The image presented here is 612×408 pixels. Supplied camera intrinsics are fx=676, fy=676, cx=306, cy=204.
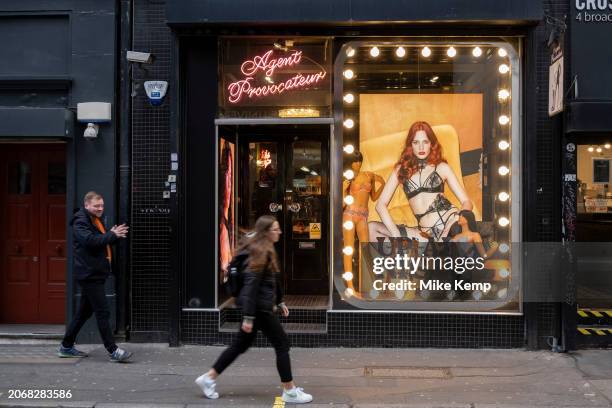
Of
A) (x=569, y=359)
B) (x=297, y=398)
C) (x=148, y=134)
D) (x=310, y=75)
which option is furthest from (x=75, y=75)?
(x=569, y=359)

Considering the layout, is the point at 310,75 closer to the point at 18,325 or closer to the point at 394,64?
the point at 394,64

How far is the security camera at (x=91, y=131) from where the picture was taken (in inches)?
336

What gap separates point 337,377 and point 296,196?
3.61m

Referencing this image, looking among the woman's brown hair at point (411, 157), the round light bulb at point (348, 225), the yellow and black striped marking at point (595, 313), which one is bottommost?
the yellow and black striped marking at point (595, 313)

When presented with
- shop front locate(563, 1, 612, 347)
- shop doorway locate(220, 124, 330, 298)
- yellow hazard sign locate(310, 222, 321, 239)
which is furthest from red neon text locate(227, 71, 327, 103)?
shop front locate(563, 1, 612, 347)

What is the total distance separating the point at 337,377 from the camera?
288 inches

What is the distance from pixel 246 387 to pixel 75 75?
4648mm

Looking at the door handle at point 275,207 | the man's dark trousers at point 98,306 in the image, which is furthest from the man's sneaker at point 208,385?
the door handle at point 275,207

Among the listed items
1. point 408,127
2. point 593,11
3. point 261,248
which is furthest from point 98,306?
point 593,11

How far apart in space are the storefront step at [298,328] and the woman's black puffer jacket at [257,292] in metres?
2.39

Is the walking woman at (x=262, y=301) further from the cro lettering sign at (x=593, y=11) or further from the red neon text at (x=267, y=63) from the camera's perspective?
the cro lettering sign at (x=593, y=11)

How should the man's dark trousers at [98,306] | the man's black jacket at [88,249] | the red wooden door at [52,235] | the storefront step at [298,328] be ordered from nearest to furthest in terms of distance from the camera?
the man's black jacket at [88,249] < the man's dark trousers at [98,306] < the storefront step at [298,328] < the red wooden door at [52,235]

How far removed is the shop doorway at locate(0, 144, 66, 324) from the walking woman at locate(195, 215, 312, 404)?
13.2 ft

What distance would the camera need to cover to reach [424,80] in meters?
8.77
